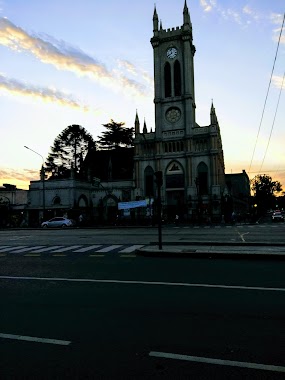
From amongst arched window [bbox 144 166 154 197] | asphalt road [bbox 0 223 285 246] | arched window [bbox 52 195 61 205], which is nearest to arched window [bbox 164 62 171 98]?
arched window [bbox 144 166 154 197]

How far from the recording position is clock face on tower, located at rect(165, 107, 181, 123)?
66688 mm

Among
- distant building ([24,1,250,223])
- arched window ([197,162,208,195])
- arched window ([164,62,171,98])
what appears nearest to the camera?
distant building ([24,1,250,223])

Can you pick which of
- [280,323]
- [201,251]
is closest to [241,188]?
[201,251]

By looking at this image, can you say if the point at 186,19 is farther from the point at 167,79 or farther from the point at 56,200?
the point at 56,200

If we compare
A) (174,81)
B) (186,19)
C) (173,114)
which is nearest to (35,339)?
(173,114)

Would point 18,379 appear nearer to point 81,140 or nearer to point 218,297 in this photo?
point 218,297

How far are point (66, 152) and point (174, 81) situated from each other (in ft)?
105

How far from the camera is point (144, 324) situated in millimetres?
4898

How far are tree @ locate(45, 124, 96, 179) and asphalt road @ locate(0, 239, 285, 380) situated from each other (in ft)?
250

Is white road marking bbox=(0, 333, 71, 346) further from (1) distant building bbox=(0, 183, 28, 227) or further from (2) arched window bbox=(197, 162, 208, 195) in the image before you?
(2) arched window bbox=(197, 162, 208, 195)

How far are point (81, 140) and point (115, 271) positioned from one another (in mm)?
78130

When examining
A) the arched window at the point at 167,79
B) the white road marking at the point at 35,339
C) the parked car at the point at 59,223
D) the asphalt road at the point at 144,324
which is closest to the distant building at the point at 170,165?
the arched window at the point at 167,79

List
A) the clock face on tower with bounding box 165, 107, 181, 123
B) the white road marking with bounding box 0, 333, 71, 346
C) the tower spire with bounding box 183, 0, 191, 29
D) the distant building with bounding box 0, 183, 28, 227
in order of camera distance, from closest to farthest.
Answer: the white road marking with bounding box 0, 333, 71, 346 → the distant building with bounding box 0, 183, 28, 227 → the clock face on tower with bounding box 165, 107, 181, 123 → the tower spire with bounding box 183, 0, 191, 29

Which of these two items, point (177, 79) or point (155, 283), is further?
point (177, 79)
